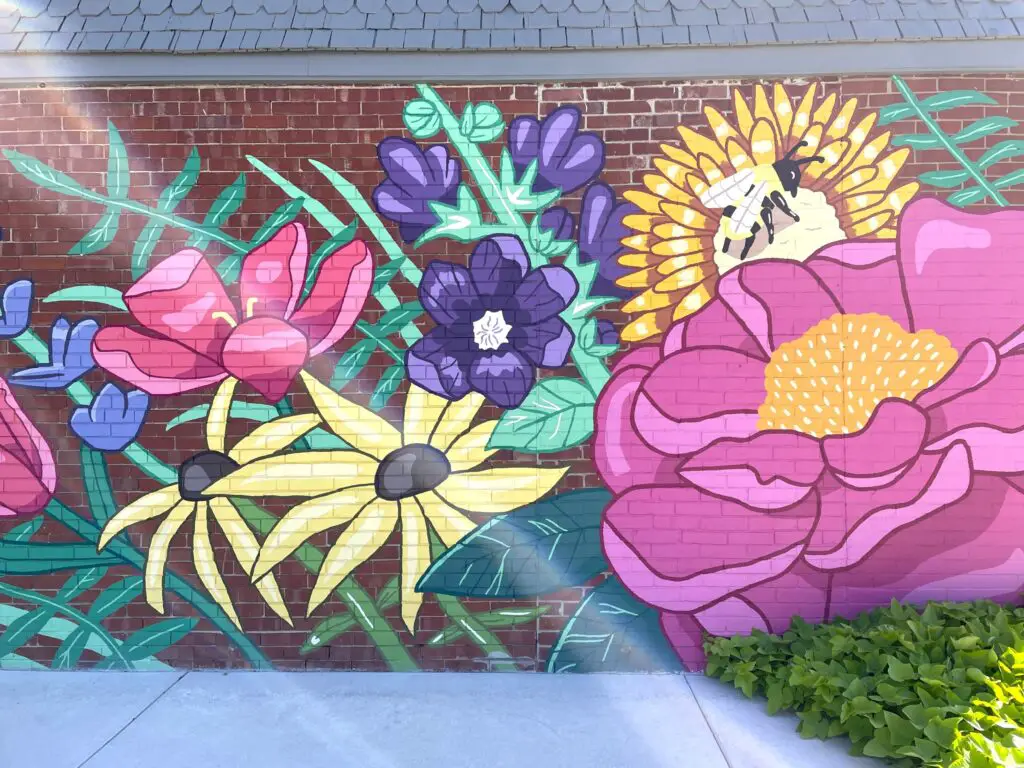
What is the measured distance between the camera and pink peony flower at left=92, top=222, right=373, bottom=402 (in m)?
4.14

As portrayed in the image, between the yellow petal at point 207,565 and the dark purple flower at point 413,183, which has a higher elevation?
the dark purple flower at point 413,183

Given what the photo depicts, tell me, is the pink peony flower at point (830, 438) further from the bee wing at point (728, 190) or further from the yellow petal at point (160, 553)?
the yellow petal at point (160, 553)

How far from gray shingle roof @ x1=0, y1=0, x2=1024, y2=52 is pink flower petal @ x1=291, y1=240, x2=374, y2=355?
1086mm

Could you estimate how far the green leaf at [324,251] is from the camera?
4125 mm

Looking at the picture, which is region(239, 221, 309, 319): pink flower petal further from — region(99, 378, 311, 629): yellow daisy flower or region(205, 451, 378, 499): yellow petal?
region(205, 451, 378, 499): yellow petal

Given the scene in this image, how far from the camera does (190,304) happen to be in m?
4.17

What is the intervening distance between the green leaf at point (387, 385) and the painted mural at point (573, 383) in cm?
2

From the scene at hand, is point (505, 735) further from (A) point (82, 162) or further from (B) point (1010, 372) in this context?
(A) point (82, 162)

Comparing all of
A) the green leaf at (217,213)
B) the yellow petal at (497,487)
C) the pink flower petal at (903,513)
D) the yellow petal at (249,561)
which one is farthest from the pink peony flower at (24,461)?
the pink flower petal at (903,513)

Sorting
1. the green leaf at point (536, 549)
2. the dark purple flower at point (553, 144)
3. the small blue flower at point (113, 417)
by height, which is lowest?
the green leaf at point (536, 549)

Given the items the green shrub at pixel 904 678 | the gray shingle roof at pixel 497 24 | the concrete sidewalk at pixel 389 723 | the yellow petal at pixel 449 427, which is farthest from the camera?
the yellow petal at pixel 449 427

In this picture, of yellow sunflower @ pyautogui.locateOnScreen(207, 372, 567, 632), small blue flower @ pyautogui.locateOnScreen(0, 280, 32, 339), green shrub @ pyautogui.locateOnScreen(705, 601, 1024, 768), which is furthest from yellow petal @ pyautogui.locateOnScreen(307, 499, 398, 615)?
small blue flower @ pyautogui.locateOnScreen(0, 280, 32, 339)

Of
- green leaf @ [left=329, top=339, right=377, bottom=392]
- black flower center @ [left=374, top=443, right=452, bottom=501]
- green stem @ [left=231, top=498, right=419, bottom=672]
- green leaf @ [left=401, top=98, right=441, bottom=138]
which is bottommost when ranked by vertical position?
green stem @ [left=231, top=498, right=419, bottom=672]

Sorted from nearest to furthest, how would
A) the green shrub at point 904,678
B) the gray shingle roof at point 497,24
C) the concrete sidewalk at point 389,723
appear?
the green shrub at point 904,678, the concrete sidewalk at point 389,723, the gray shingle roof at point 497,24
